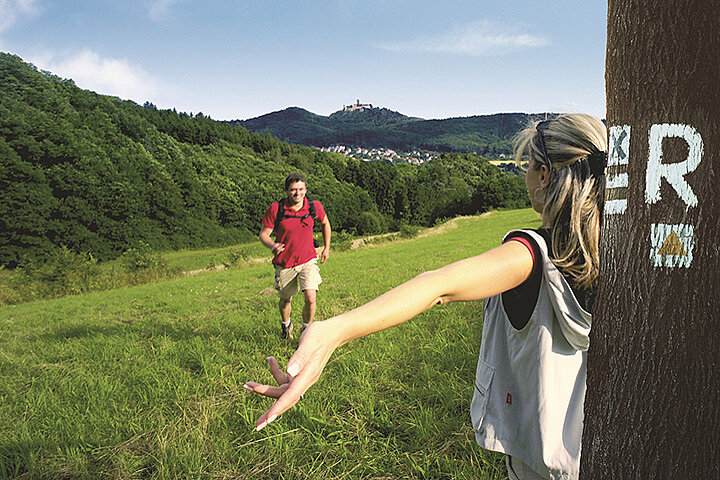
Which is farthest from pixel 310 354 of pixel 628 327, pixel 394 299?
pixel 628 327

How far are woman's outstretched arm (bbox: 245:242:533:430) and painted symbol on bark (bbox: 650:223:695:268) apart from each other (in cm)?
36

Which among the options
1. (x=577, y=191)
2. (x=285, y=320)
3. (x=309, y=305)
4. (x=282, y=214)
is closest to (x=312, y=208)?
(x=282, y=214)

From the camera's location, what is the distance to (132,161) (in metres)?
61.6

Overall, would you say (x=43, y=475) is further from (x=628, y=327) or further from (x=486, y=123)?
(x=486, y=123)

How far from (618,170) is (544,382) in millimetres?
729

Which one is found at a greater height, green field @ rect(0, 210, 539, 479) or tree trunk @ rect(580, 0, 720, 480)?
tree trunk @ rect(580, 0, 720, 480)

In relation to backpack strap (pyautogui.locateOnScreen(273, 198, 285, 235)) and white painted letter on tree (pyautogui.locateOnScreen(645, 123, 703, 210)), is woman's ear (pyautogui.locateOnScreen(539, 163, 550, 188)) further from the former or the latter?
backpack strap (pyautogui.locateOnScreen(273, 198, 285, 235))

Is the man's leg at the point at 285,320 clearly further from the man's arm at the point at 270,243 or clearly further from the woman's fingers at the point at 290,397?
the woman's fingers at the point at 290,397

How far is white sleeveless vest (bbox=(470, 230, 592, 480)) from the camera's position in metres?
1.38

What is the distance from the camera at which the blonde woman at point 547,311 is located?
1337 mm

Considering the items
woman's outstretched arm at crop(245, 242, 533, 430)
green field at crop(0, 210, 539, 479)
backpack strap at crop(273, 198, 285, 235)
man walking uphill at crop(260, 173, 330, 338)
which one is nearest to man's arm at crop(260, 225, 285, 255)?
man walking uphill at crop(260, 173, 330, 338)

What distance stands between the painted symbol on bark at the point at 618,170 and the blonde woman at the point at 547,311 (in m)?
0.13

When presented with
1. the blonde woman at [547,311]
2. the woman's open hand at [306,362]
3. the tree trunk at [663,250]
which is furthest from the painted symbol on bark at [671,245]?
the woman's open hand at [306,362]

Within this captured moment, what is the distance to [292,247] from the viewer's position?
5.73 metres
